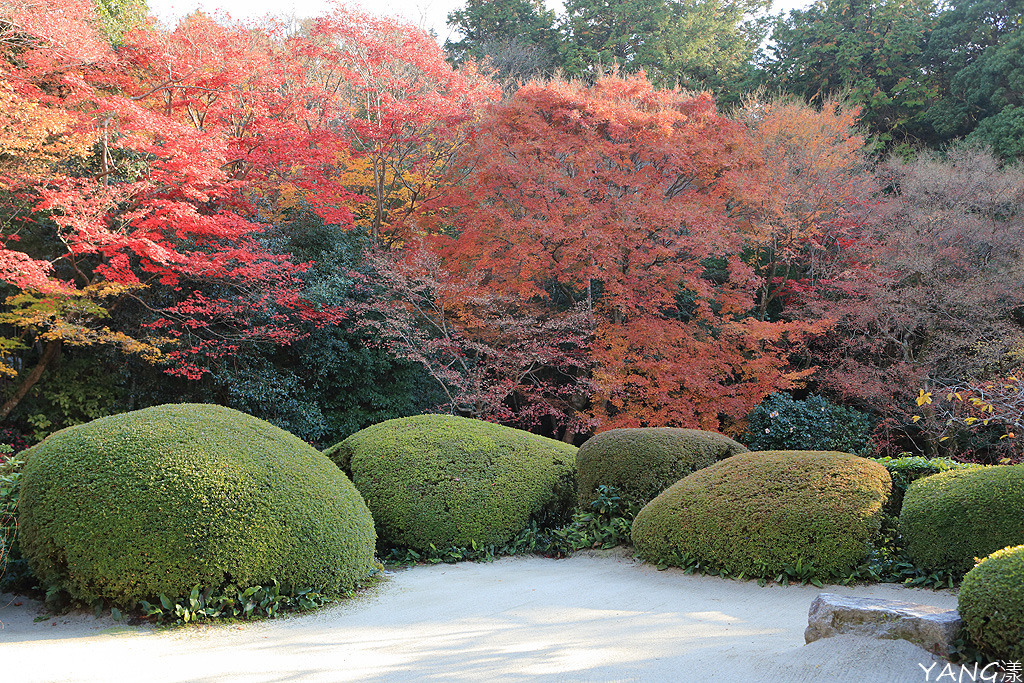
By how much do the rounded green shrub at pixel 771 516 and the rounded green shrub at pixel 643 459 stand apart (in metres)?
0.77

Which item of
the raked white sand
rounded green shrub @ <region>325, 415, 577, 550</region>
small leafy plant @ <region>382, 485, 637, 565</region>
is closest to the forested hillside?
rounded green shrub @ <region>325, 415, 577, 550</region>

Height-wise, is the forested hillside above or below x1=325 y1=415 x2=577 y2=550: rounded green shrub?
above

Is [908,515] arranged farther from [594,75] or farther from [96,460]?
[594,75]

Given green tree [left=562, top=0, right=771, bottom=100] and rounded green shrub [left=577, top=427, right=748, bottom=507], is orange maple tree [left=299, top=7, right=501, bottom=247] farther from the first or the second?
green tree [left=562, top=0, right=771, bottom=100]

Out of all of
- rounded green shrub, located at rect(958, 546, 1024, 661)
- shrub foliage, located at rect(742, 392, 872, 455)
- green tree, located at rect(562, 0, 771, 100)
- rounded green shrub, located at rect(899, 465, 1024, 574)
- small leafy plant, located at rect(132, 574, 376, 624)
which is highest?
green tree, located at rect(562, 0, 771, 100)

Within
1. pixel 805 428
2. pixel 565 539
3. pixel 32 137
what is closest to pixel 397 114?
pixel 32 137

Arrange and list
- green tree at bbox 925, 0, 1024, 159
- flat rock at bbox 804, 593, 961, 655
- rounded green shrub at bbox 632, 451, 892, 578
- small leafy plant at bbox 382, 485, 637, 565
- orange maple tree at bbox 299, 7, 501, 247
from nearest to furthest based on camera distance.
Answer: flat rock at bbox 804, 593, 961, 655
rounded green shrub at bbox 632, 451, 892, 578
small leafy plant at bbox 382, 485, 637, 565
orange maple tree at bbox 299, 7, 501, 247
green tree at bbox 925, 0, 1024, 159

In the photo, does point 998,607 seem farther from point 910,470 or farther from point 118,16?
point 118,16

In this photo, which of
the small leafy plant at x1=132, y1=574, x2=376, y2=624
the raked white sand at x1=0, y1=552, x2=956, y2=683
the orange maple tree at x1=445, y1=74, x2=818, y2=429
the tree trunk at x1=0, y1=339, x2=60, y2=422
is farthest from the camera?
the orange maple tree at x1=445, y1=74, x2=818, y2=429

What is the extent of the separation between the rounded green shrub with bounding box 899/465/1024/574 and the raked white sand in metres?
0.30

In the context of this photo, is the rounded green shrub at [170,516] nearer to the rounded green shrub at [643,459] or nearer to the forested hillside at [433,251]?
the rounded green shrub at [643,459]

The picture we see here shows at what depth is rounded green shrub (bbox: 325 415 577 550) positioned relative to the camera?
6293 millimetres

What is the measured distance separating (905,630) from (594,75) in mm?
→ 19140

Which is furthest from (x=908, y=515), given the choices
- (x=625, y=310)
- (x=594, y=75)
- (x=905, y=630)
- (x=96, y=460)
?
(x=594, y=75)
